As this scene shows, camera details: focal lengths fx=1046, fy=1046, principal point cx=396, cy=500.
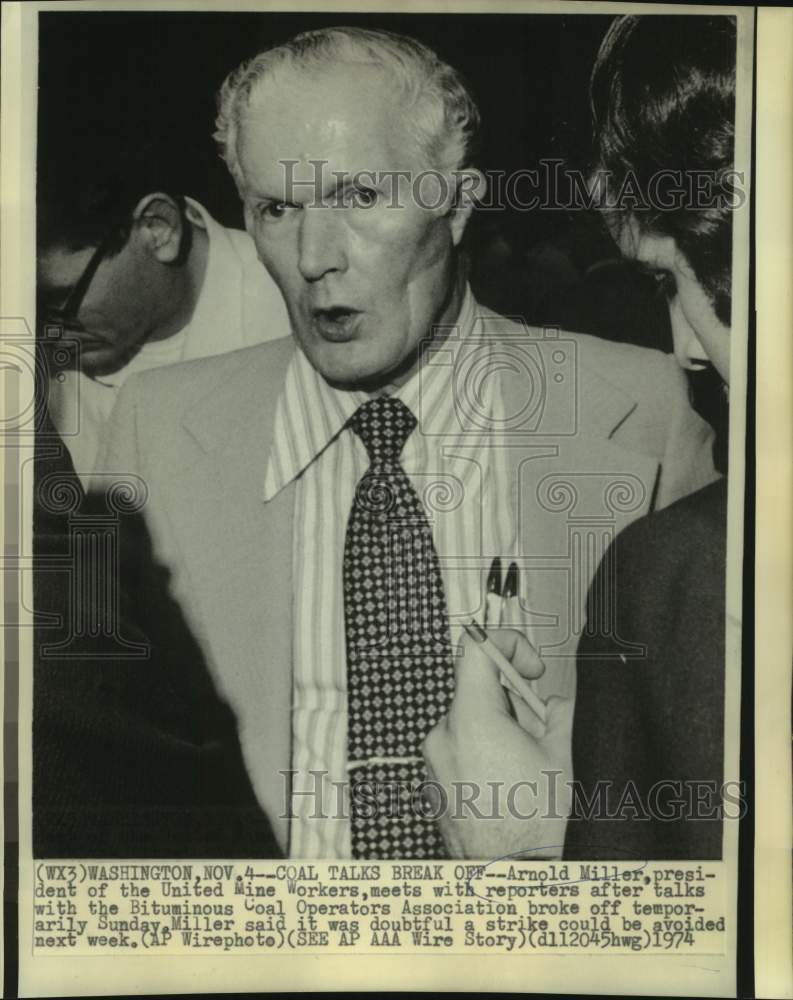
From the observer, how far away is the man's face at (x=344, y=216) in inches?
52.9

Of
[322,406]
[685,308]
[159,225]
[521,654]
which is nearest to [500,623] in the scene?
[521,654]

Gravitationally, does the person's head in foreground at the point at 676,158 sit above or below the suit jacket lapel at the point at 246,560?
above

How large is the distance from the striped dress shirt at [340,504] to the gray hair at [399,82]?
20cm

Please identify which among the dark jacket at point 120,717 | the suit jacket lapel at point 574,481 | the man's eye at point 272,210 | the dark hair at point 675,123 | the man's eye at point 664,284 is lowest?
the dark jacket at point 120,717

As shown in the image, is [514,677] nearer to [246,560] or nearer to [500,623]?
[500,623]

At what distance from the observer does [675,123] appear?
4.55 ft

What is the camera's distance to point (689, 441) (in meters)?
1.39

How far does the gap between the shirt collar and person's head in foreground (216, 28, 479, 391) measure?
4 centimetres

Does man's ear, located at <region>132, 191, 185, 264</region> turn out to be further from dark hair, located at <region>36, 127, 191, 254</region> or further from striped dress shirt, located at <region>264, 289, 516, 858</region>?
striped dress shirt, located at <region>264, 289, 516, 858</region>

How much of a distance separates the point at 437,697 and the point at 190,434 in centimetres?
47

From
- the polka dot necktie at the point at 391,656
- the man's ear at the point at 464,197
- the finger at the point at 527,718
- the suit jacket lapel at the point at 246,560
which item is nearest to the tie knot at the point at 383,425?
the polka dot necktie at the point at 391,656

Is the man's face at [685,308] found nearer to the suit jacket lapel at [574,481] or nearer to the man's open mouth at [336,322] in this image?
the suit jacket lapel at [574,481]

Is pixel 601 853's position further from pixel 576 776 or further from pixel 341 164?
pixel 341 164

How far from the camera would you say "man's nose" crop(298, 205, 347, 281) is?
53.1 inches
